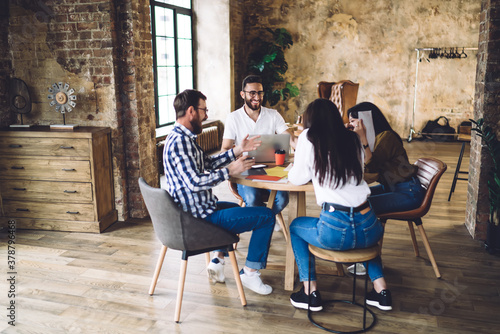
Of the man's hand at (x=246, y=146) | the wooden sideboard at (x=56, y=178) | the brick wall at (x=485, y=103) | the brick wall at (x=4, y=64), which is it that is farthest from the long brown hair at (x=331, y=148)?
the brick wall at (x=4, y=64)

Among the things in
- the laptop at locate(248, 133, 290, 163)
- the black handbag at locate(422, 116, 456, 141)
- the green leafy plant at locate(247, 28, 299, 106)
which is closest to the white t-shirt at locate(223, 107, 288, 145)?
the laptop at locate(248, 133, 290, 163)

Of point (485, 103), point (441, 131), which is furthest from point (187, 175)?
point (441, 131)

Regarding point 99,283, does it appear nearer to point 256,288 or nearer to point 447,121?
point 256,288

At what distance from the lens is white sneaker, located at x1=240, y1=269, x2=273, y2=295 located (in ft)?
10.2

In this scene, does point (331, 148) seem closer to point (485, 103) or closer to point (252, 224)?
point (252, 224)

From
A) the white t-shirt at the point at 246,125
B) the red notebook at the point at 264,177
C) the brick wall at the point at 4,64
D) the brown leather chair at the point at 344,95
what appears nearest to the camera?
the red notebook at the point at 264,177

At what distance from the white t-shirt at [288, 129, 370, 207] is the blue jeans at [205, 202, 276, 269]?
15.3 inches

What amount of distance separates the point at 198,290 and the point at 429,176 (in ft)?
6.13

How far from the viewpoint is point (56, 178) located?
426 centimetres

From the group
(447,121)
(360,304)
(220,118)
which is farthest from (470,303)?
(447,121)

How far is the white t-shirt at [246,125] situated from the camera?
4.05m

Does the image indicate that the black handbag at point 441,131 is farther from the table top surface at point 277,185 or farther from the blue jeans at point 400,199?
the table top surface at point 277,185

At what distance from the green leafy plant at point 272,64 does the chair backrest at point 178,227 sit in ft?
21.7

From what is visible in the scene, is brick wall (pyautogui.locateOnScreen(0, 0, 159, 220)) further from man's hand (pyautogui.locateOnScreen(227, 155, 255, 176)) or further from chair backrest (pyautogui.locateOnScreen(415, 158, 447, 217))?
chair backrest (pyautogui.locateOnScreen(415, 158, 447, 217))
